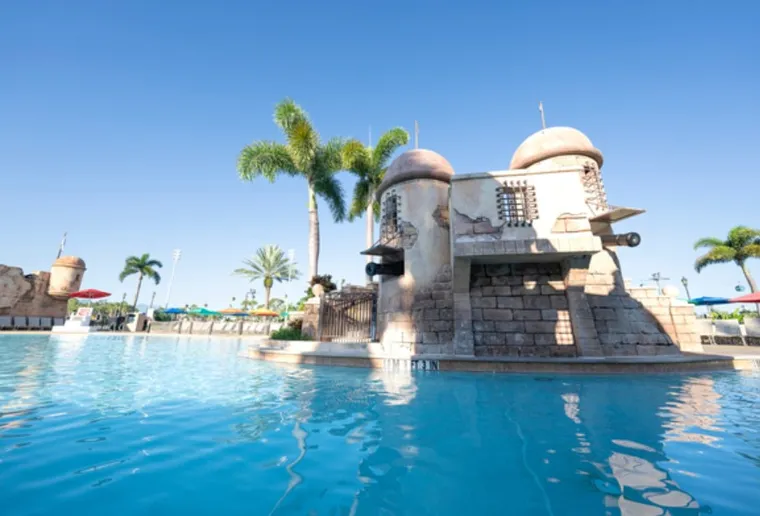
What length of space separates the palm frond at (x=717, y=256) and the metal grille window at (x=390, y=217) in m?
33.3

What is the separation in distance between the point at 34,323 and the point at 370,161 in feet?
109

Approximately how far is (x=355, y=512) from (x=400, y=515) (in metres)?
0.31

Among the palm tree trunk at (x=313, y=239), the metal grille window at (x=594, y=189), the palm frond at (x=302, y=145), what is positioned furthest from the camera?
the palm frond at (x=302, y=145)

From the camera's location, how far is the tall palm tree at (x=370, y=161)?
20547 millimetres

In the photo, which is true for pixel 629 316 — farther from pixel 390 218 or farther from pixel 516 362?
pixel 390 218

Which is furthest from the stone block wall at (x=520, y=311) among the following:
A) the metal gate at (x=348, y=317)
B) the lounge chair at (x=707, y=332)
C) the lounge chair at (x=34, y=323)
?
the lounge chair at (x=34, y=323)

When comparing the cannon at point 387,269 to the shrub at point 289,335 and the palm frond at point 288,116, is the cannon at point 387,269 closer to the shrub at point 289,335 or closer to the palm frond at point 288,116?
the shrub at point 289,335

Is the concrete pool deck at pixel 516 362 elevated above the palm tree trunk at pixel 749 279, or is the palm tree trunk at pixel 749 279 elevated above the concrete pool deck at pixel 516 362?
the palm tree trunk at pixel 749 279

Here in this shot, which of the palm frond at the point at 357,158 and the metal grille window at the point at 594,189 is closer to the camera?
the metal grille window at the point at 594,189

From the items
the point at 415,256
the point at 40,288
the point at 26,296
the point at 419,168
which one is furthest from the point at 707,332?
the point at 26,296

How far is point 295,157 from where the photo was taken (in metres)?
19.5

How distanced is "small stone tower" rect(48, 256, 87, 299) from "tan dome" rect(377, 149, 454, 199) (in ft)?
113

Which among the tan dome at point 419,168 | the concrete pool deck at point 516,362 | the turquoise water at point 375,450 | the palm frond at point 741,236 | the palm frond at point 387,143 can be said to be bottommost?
the turquoise water at point 375,450

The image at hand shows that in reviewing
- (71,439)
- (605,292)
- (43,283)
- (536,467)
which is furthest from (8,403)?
(43,283)
